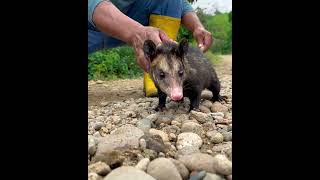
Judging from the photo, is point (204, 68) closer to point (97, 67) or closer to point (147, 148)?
point (97, 67)

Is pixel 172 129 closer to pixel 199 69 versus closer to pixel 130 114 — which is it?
pixel 130 114

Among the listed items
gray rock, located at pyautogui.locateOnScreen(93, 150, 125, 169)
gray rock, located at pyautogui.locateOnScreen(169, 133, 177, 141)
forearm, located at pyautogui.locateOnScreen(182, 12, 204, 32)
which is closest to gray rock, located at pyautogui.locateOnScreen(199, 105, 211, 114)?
forearm, located at pyautogui.locateOnScreen(182, 12, 204, 32)

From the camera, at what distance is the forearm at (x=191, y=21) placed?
3301 millimetres

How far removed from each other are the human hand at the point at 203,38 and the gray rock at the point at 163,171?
40.1 inches

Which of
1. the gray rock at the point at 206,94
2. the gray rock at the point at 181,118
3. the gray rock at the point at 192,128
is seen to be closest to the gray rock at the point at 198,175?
the gray rock at the point at 192,128

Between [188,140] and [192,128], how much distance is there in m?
0.20

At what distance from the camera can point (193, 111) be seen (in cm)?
349

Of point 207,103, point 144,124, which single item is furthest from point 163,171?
point 207,103

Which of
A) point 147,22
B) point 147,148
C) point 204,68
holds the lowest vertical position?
point 147,148

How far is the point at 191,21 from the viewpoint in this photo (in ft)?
11.0

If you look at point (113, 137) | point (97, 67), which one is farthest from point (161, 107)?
point (113, 137)

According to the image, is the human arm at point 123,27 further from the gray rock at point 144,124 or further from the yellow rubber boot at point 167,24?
the gray rock at point 144,124

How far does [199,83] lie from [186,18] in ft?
2.30

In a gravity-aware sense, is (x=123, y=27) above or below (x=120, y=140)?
above
